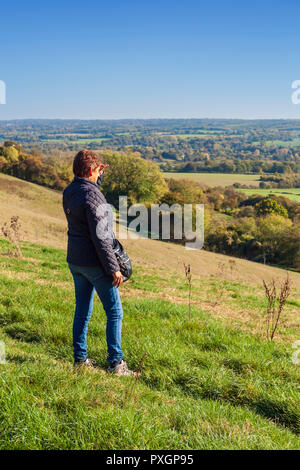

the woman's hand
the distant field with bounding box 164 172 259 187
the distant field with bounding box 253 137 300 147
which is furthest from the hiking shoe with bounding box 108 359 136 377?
the distant field with bounding box 253 137 300 147

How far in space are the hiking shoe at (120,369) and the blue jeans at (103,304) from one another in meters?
0.05

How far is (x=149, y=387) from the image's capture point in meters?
3.42

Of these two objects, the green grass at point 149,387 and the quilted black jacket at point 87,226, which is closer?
the green grass at point 149,387

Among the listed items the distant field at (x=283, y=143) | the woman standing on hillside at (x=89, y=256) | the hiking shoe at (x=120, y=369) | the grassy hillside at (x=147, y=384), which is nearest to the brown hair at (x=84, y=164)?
the woman standing on hillside at (x=89, y=256)

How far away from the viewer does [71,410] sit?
2.44m

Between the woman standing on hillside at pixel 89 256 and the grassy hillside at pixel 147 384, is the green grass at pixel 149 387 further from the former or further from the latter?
the woman standing on hillside at pixel 89 256

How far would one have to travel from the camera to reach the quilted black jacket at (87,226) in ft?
11.0

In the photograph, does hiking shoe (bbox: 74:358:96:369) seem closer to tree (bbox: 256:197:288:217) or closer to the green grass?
the green grass

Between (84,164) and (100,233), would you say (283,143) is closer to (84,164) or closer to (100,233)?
(84,164)

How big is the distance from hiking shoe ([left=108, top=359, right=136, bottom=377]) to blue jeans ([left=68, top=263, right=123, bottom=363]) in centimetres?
5

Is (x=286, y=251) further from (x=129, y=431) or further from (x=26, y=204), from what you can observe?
(x=129, y=431)

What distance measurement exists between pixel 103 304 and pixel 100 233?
854mm

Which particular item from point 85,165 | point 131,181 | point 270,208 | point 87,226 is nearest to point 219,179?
point 270,208
